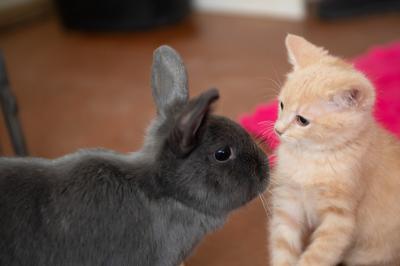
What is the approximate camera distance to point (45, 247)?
42.2 inches

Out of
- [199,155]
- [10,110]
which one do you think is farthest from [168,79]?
[10,110]

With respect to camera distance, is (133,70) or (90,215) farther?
(133,70)

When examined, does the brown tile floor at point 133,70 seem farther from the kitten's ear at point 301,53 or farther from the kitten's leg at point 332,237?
the kitten's ear at point 301,53

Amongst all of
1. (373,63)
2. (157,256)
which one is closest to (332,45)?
(373,63)

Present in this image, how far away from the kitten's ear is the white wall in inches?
75.1

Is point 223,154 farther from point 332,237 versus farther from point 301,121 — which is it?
point 332,237

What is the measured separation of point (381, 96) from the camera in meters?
1.92

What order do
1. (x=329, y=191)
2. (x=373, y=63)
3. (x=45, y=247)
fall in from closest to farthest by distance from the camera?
(x=45, y=247)
(x=329, y=191)
(x=373, y=63)

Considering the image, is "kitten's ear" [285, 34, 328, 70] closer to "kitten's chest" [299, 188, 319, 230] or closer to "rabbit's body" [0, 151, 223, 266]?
"kitten's chest" [299, 188, 319, 230]

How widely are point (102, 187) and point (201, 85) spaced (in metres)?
1.49

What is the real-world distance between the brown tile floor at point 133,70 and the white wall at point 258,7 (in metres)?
0.10

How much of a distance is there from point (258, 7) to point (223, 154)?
2482 mm

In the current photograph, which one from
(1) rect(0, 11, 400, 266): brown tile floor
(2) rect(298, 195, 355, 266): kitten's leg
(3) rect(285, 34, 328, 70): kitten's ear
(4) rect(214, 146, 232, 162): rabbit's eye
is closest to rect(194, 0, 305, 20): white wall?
(1) rect(0, 11, 400, 266): brown tile floor

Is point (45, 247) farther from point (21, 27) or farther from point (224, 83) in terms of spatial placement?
point (21, 27)
